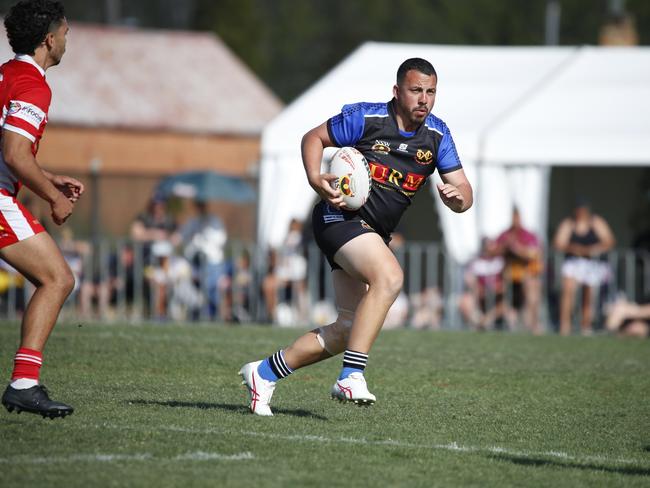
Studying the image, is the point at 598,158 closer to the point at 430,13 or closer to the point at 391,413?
the point at 391,413

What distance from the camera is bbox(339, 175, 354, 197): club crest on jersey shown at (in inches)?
292

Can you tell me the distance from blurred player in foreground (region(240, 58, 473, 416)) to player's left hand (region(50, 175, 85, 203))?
1.37 meters

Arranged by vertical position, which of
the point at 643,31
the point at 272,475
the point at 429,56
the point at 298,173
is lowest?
the point at 272,475

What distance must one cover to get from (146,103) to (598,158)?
24.6m

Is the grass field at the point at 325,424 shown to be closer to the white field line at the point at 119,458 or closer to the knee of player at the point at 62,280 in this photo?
the white field line at the point at 119,458

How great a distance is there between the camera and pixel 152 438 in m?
6.58

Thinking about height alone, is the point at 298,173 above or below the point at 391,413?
above

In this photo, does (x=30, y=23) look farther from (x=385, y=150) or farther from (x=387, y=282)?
(x=387, y=282)

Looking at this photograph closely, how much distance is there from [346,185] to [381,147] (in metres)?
0.40

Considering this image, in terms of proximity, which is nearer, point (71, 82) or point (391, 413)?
point (391, 413)

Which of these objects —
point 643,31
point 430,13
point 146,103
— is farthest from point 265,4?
point 146,103

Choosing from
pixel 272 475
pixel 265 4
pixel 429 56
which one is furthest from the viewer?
pixel 265 4

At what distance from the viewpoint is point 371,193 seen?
768 cm

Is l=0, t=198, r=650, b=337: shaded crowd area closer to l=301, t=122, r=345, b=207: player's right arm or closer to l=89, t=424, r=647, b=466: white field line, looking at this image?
l=301, t=122, r=345, b=207: player's right arm
